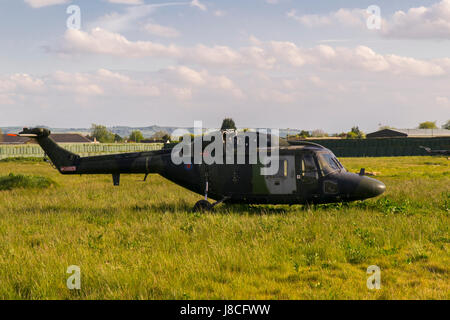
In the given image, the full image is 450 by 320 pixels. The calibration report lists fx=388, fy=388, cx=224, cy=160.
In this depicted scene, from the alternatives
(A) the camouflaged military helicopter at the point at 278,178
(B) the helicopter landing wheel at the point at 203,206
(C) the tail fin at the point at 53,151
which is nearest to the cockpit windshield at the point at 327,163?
(A) the camouflaged military helicopter at the point at 278,178

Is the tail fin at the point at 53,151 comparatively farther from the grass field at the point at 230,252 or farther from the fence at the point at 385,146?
the fence at the point at 385,146

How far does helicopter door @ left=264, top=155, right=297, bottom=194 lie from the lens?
11750 millimetres

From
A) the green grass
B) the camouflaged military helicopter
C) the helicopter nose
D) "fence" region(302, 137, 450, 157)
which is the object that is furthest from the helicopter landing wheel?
"fence" region(302, 137, 450, 157)

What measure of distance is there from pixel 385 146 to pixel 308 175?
195 feet

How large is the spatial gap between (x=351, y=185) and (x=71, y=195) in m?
11.9

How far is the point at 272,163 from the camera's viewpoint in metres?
11.9

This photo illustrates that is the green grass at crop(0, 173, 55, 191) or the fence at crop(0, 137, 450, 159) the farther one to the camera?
the fence at crop(0, 137, 450, 159)

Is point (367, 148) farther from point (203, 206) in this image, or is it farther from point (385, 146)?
point (203, 206)

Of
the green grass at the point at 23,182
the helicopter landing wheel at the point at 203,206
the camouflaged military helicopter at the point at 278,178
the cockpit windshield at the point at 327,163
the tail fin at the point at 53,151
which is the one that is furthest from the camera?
the green grass at the point at 23,182

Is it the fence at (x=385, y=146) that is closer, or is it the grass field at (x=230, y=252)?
the grass field at (x=230, y=252)

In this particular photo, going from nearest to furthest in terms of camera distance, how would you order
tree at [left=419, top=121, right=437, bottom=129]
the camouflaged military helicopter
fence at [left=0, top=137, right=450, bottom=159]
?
the camouflaged military helicopter
fence at [left=0, top=137, right=450, bottom=159]
tree at [left=419, top=121, right=437, bottom=129]

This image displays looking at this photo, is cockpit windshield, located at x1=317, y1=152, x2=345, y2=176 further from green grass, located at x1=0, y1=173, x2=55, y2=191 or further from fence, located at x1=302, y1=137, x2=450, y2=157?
fence, located at x1=302, y1=137, x2=450, y2=157

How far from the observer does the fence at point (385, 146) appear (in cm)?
6294
